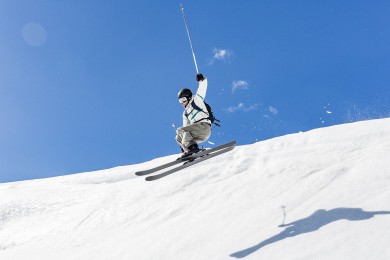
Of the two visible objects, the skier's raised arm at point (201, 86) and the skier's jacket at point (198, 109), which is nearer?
the skier's raised arm at point (201, 86)

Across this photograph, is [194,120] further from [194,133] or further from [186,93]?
[186,93]

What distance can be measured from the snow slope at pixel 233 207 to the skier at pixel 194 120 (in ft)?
8.94

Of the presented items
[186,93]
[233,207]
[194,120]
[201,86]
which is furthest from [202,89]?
[233,207]

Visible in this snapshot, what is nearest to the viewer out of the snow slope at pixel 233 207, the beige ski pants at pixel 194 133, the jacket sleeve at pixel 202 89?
the snow slope at pixel 233 207

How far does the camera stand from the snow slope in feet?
33.8

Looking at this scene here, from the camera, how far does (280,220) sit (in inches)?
470

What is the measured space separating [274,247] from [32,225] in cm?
1166

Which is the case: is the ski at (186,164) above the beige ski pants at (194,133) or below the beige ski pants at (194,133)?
below

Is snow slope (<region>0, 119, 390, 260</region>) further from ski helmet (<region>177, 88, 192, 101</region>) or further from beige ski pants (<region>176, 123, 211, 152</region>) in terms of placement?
ski helmet (<region>177, 88, 192, 101</region>)

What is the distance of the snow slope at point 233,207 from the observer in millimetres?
10312

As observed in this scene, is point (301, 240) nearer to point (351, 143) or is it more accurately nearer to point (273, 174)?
point (273, 174)

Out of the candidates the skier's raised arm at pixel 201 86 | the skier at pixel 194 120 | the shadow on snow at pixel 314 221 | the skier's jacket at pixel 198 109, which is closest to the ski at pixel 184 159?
the skier at pixel 194 120

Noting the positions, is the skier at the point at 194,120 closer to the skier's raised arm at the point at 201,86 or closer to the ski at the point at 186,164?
the skier's raised arm at the point at 201,86

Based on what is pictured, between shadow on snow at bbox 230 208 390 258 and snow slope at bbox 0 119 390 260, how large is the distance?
3 cm
